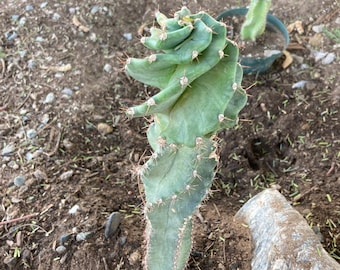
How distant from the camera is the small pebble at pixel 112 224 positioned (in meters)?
2.21

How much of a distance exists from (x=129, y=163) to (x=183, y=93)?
3.49 ft

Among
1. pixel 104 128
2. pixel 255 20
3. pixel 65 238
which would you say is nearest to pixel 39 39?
pixel 104 128

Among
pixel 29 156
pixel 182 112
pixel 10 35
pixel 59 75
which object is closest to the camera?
pixel 182 112

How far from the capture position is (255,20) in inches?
118

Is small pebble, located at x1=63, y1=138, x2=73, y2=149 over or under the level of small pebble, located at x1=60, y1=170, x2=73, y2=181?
over

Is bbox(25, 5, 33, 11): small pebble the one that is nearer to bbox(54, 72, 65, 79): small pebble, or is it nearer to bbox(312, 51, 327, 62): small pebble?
bbox(54, 72, 65, 79): small pebble

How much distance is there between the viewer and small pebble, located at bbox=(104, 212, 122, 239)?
2.21 m

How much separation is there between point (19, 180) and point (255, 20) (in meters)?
1.60

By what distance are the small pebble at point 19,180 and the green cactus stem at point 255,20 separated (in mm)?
1551

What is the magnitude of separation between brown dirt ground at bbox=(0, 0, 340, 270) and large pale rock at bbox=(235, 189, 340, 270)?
8cm

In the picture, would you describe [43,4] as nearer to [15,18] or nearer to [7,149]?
[15,18]

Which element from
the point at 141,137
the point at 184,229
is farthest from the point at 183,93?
the point at 141,137

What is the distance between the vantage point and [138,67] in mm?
1487

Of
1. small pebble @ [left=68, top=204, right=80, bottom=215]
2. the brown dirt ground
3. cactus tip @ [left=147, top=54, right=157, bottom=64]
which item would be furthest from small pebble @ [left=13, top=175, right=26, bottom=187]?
cactus tip @ [left=147, top=54, right=157, bottom=64]
